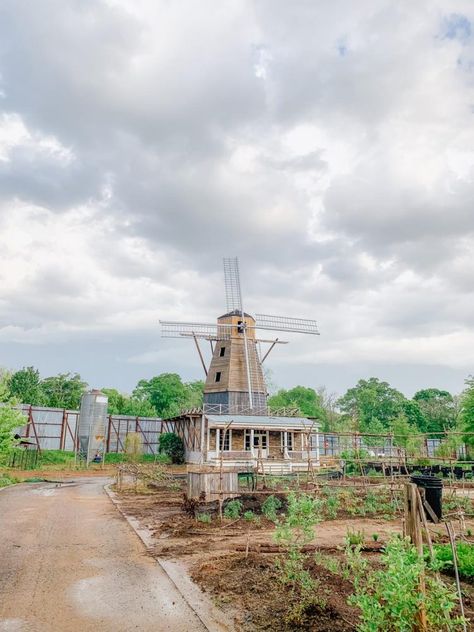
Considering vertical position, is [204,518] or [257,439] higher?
[257,439]

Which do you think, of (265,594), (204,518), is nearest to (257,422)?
(204,518)

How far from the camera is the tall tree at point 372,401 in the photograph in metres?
65.3

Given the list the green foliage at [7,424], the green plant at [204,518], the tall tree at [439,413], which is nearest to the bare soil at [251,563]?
the green plant at [204,518]

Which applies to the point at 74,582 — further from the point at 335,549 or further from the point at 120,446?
the point at 120,446

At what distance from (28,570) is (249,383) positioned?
27.6 meters

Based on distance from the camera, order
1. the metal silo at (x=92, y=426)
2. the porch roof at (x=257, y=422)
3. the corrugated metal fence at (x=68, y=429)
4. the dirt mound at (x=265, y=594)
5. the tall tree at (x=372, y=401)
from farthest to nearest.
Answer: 1. the tall tree at (x=372, y=401)
2. the metal silo at (x=92, y=426)
3. the corrugated metal fence at (x=68, y=429)
4. the porch roof at (x=257, y=422)
5. the dirt mound at (x=265, y=594)

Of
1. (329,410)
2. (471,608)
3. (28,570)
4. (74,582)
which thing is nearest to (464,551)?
(471,608)

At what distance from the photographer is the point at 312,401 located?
2921 inches

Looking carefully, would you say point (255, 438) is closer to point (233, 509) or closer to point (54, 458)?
point (54, 458)

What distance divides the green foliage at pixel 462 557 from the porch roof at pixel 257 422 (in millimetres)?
23406

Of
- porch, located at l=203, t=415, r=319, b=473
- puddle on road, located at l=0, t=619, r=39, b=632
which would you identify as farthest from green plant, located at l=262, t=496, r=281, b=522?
porch, located at l=203, t=415, r=319, b=473

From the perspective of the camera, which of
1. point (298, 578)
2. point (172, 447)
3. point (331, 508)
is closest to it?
point (298, 578)

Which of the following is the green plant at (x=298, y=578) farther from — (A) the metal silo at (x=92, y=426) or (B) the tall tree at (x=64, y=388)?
(B) the tall tree at (x=64, y=388)

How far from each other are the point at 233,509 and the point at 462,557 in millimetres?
6675
